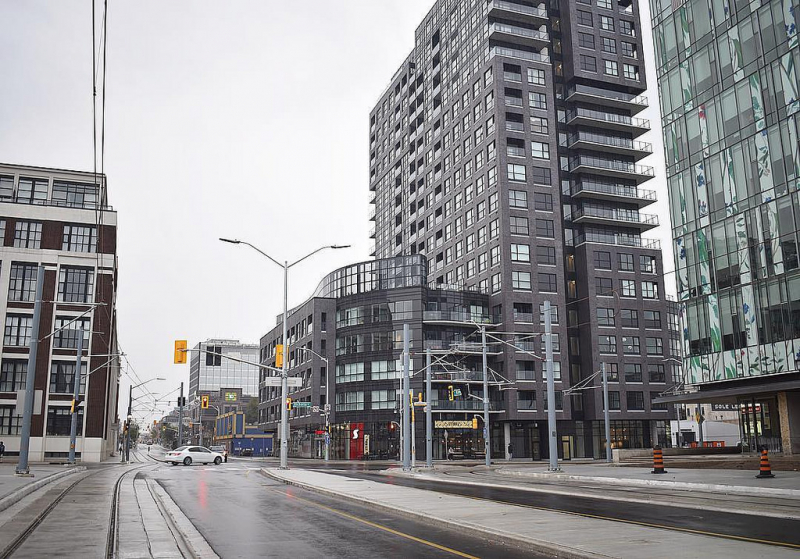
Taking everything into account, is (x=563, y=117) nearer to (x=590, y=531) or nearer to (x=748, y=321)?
(x=748, y=321)

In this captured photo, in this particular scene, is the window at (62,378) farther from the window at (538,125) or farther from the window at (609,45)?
the window at (609,45)

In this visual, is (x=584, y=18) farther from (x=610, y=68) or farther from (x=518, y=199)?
(x=518, y=199)

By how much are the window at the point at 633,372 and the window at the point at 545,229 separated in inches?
750

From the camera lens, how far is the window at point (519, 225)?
86.6 metres

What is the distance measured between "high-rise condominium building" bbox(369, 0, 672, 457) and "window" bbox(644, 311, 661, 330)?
0.61ft

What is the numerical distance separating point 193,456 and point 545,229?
52.1 metres

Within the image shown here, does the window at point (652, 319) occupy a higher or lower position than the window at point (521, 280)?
lower

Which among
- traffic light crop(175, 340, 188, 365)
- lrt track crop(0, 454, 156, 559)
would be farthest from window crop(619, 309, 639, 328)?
lrt track crop(0, 454, 156, 559)

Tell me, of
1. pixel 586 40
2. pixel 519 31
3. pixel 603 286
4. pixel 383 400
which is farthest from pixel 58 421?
pixel 586 40

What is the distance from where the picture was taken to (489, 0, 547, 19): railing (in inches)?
3705

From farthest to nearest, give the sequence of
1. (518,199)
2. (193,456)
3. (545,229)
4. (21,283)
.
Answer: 1. (545,229)
2. (518,199)
3. (21,283)
4. (193,456)

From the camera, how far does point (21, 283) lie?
68.8 meters

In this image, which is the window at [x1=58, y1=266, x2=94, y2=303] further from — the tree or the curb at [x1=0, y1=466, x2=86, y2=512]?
the tree

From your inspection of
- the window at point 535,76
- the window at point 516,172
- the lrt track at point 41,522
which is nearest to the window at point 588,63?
the window at point 535,76
